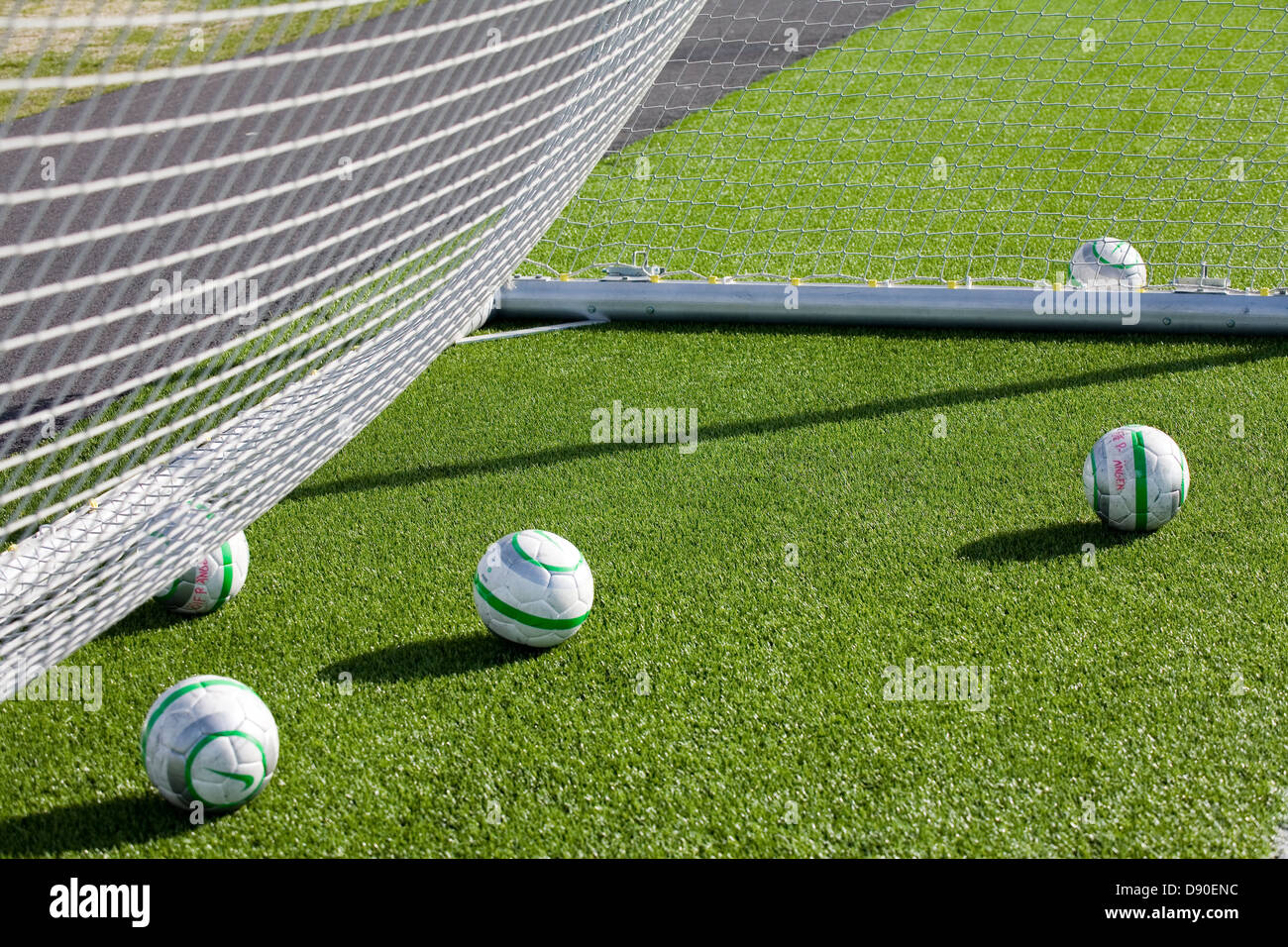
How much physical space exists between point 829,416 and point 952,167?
326cm

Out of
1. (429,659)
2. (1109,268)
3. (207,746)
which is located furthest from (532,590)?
(1109,268)

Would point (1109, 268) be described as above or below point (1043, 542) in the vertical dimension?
above

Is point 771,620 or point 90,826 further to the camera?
point 771,620

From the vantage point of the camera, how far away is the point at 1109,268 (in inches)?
217

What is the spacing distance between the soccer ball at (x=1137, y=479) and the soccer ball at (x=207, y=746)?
263 cm

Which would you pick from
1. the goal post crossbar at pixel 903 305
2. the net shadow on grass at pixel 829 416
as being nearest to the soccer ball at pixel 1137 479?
the net shadow on grass at pixel 829 416

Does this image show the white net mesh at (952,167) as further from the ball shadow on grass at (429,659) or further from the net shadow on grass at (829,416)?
the ball shadow on grass at (429,659)

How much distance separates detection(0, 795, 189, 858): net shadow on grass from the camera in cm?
291

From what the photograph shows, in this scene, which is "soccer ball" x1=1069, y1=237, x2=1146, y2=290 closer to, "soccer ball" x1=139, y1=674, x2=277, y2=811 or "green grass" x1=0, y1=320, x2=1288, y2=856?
"green grass" x1=0, y1=320, x2=1288, y2=856

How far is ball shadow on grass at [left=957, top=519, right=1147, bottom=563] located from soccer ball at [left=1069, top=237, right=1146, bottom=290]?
1.82 metres

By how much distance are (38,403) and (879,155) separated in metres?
5.06

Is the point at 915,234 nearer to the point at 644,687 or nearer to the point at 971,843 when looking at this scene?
the point at 644,687

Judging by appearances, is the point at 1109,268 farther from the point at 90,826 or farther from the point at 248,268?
the point at 90,826

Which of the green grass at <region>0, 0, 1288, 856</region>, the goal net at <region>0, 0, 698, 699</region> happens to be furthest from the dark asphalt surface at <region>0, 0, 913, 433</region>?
the green grass at <region>0, 0, 1288, 856</region>
